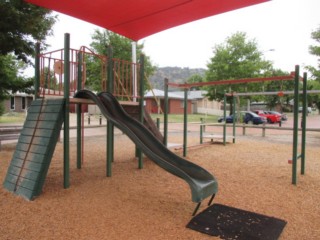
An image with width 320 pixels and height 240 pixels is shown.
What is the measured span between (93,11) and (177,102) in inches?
1489

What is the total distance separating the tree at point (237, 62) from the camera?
2439cm

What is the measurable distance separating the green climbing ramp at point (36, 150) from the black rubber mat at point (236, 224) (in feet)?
7.73

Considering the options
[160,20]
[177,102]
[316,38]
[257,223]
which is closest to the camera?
[257,223]

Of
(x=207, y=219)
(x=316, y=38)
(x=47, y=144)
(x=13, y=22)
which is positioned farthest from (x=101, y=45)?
(x=207, y=219)

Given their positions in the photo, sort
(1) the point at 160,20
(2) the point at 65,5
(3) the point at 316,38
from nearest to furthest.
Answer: (2) the point at 65,5 → (1) the point at 160,20 → (3) the point at 316,38

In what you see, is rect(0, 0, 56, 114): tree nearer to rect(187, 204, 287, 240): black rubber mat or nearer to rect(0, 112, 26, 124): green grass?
rect(187, 204, 287, 240): black rubber mat

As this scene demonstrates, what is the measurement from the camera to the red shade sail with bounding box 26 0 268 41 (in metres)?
4.89

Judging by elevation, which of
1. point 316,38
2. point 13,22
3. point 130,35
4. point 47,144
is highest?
point 316,38

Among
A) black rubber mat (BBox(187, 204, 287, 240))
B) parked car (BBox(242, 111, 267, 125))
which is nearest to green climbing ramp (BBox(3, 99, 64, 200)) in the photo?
black rubber mat (BBox(187, 204, 287, 240))

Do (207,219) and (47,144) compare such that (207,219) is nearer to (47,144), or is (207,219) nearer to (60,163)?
(47,144)

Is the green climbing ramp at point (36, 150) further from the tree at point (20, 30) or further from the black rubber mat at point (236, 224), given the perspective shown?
the tree at point (20, 30)

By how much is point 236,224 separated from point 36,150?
3.13 m

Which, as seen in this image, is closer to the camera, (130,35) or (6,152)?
(130,35)

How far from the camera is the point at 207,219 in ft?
10.1
